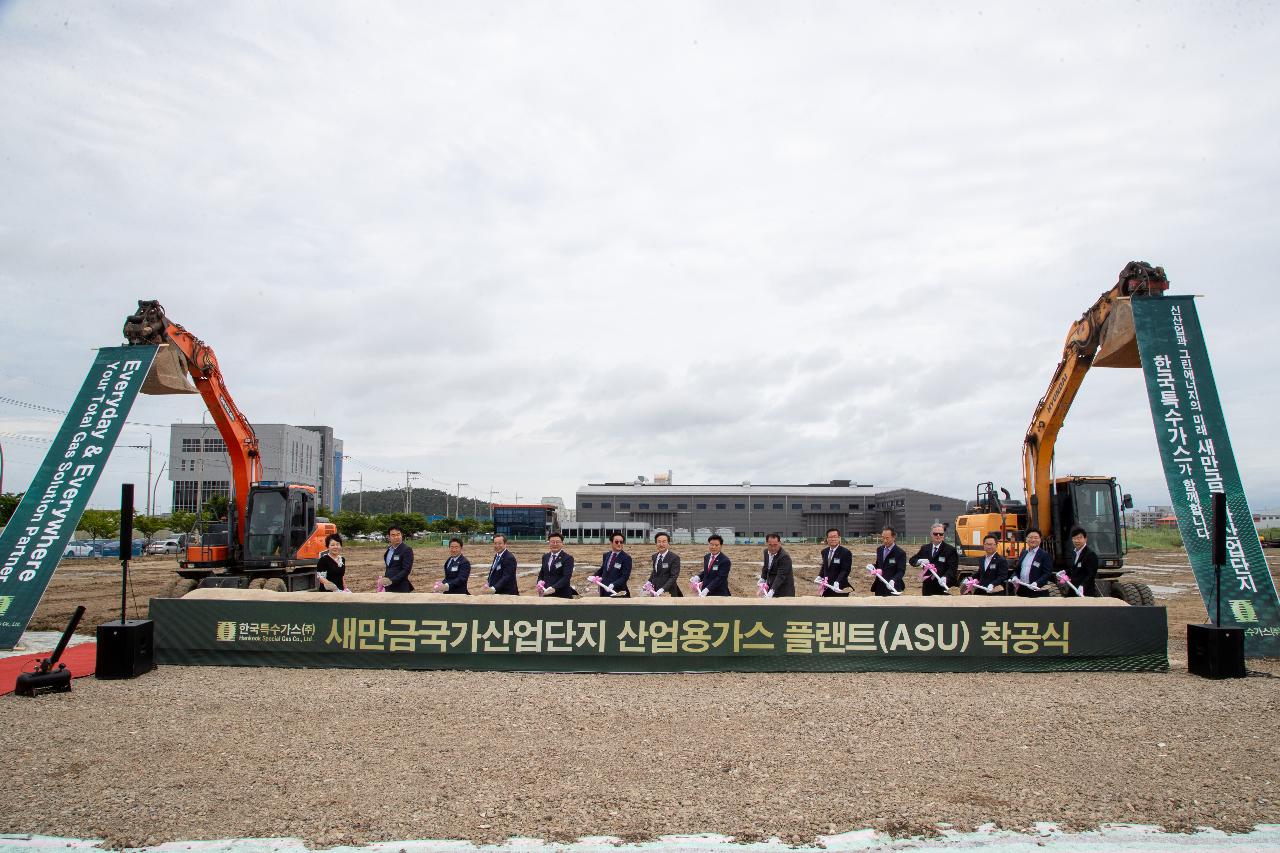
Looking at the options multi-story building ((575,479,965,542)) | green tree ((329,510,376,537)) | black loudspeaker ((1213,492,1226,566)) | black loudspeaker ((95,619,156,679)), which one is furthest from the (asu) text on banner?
multi-story building ((575,479,965,542))

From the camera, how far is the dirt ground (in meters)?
4.74

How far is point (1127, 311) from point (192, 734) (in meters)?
12.8

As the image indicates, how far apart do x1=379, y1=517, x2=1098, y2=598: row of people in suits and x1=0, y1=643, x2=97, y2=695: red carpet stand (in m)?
3.53

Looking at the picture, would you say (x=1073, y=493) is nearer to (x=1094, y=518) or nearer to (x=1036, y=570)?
(x=1094, y=518)

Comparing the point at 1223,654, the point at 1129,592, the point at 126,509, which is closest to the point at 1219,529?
the point at 1223,654

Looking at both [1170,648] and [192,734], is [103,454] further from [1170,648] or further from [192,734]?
[1170,648]

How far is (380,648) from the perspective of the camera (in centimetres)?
892

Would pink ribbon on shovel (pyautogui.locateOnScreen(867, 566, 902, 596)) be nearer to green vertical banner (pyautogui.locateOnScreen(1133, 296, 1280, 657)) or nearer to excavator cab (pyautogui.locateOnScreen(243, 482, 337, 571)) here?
green vertical banner (pyautogui.locateOnScreen(1133, 296, 1280, 657))

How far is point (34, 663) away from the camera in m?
9.25

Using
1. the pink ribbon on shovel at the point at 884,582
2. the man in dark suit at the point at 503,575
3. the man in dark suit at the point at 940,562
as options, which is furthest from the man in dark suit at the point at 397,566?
the man in dark suit at the point at 940,562

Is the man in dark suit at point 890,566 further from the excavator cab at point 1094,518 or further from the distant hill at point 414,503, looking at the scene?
the distant hill at point 414,503

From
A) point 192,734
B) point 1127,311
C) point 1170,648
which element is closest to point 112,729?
point 192,734

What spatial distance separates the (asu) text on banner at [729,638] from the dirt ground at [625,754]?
10.1 inches

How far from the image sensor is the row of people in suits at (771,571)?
1058 cm
